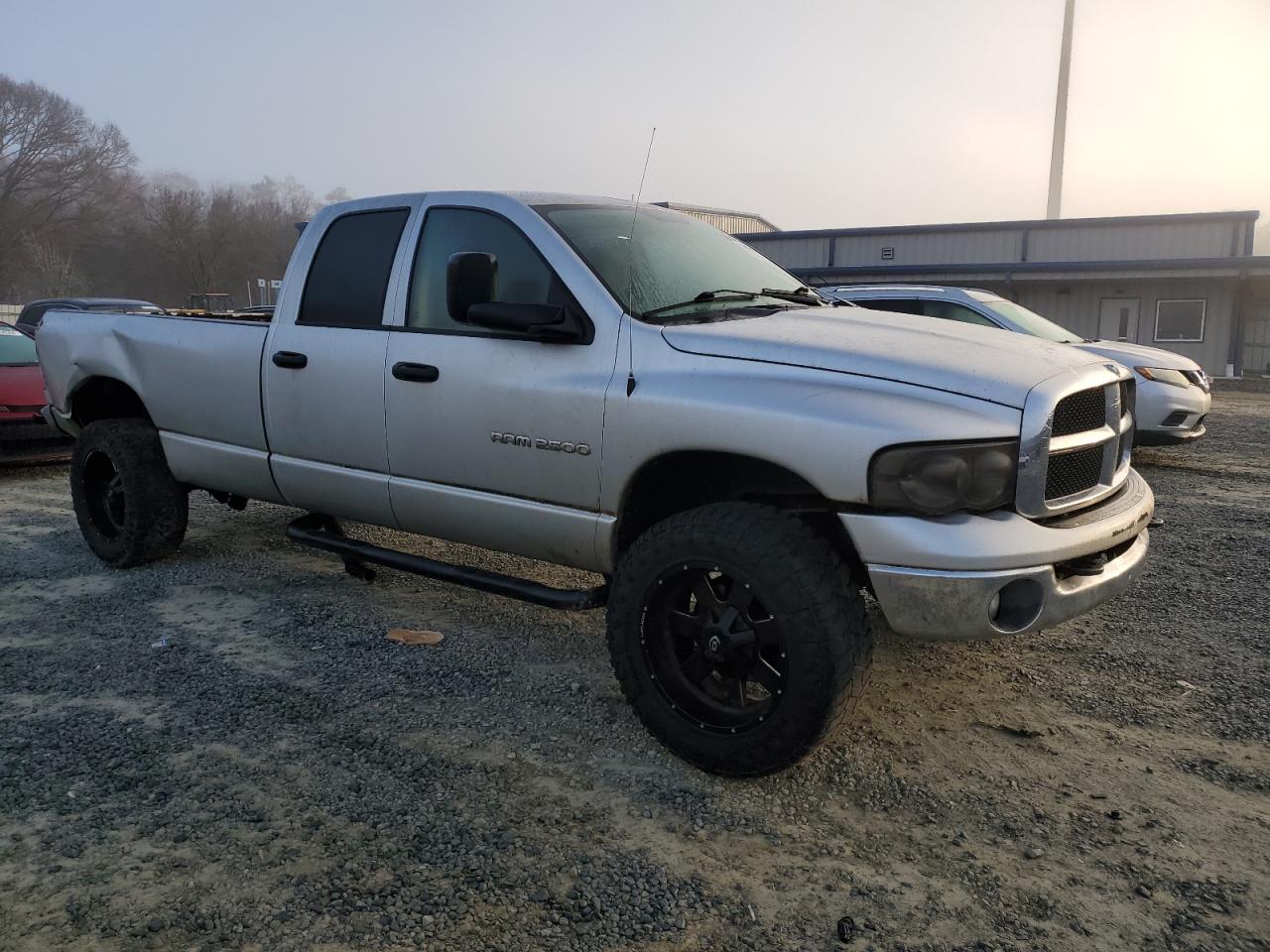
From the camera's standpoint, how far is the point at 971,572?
278cm

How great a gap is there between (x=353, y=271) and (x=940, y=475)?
2.87m

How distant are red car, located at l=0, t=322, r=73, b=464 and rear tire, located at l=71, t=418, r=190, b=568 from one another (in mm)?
3302

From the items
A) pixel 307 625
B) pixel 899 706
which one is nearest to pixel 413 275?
pixel 307 625

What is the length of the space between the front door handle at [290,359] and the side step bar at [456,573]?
2.82 feet

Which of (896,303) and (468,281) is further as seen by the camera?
(896,303)

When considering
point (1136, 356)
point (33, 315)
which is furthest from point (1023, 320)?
point (33, 315)

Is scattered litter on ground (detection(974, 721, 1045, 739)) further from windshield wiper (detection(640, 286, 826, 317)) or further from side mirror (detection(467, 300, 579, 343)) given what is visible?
side mirror (detection(467, 300, 579, 343))

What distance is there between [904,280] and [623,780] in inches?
1054

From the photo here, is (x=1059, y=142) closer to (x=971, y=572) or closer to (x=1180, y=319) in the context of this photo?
(x=1180, y=319)

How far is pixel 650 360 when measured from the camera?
11.0ft

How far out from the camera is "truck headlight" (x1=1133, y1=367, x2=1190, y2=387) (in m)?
9.35

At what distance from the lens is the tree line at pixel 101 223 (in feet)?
179

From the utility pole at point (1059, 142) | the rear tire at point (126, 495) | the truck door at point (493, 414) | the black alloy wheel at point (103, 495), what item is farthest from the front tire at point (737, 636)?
the utility pole at point (1059, 142)

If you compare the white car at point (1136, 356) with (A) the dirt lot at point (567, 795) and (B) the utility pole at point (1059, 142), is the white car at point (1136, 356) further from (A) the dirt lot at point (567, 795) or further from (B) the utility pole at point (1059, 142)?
(B) the utility pole at point (1059, 142)
